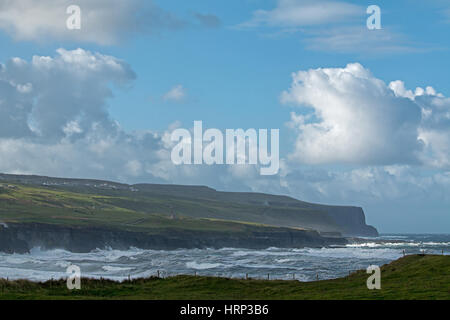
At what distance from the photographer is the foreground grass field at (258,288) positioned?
48250 millimetres

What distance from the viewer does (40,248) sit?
6954 inches

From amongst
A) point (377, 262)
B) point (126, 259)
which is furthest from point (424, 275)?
point (126, 259)

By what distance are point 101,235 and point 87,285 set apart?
136 m

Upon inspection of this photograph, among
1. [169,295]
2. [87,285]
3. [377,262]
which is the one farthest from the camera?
[377,262]

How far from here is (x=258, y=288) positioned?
5841cm

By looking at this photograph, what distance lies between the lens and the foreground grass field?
158 feet

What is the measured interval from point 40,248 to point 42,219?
2288 centimetres

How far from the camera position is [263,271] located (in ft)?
356
